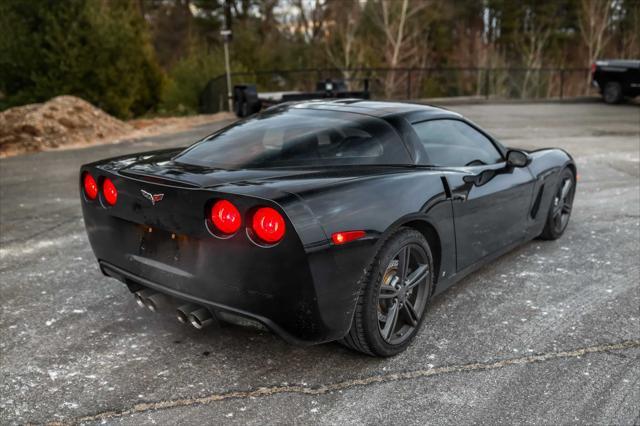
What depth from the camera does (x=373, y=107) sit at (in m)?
4.04

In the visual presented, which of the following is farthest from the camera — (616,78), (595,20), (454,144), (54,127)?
(595,20)

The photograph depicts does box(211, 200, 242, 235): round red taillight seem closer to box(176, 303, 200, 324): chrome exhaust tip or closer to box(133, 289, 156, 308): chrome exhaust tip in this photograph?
box(176, 303, 200, 324): chrome exhaust tip

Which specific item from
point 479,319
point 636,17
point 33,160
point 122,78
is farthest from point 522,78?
point 479,319

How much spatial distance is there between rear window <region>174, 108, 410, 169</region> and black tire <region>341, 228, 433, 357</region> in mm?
579

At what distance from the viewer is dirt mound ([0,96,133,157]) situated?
12.7 meters

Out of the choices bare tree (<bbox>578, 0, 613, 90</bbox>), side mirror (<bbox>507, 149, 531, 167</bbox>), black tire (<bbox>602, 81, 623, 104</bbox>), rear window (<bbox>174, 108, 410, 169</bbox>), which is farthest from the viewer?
bare tree (<bbox>578, 0, 613, 90</bbox>)

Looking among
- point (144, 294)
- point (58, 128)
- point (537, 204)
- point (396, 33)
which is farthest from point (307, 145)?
point (396, 33)

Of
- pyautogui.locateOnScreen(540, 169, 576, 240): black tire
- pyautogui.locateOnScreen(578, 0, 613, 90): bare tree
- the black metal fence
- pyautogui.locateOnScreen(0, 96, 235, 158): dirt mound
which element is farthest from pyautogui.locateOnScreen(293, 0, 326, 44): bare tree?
pyautogui.locateOnScreen(540, 169, 576, 240): black tire

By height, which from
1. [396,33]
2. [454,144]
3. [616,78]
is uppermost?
[396,33]

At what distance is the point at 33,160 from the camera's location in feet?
36.6

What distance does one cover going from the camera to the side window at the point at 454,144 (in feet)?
13.0

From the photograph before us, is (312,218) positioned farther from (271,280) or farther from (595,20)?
(595,20)

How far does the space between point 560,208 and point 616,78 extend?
59.6 feet

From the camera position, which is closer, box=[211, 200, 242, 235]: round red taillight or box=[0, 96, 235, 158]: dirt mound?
box=[211, 200, 242, 235]: round red taillight
